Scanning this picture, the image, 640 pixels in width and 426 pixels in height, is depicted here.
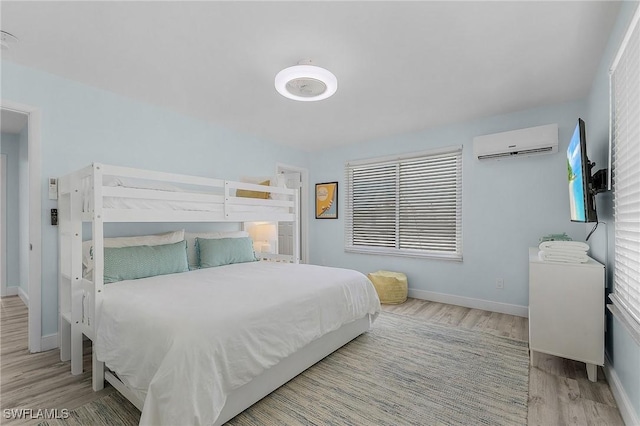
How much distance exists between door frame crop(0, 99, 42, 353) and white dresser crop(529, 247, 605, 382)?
3969 mm

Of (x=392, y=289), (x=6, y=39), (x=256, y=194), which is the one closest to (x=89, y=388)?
(x=256, y=194)

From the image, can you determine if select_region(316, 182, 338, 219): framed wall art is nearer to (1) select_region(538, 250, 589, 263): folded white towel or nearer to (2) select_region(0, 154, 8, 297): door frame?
(1) select_region(538, 250, 589, 263): folded white towel

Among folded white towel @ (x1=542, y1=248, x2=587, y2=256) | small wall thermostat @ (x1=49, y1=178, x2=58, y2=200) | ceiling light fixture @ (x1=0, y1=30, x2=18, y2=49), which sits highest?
ceiling light fixture @ (x1=0, y1=30, x2=18, y2=49)

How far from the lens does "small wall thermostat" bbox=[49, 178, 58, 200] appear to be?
102 inches

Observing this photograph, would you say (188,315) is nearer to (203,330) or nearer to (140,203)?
(203,330)

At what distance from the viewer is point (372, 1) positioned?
1.69m

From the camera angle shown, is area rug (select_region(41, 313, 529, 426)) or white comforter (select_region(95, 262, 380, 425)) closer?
white comforter (select_region(95, 262, 380, 425))

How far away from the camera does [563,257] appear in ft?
7.10

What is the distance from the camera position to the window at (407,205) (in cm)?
395

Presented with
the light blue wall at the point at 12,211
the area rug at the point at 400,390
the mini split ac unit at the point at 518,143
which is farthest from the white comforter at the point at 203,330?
the light blue wall at the point at 12,211

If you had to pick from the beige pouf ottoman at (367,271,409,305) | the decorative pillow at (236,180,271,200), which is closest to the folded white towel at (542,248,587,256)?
the beige pouf ottoman at (367,271,409,305)

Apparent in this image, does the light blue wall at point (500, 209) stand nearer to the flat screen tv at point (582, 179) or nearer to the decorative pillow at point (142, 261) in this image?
the flat screen tv at point (582, 179)

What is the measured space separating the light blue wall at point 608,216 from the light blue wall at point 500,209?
0.50 meters

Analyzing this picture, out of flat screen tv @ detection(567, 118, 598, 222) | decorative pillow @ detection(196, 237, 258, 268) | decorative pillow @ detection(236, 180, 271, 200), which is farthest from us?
decorative pillow @ detection(236, 180, 271, 200)
